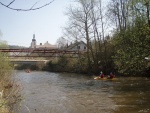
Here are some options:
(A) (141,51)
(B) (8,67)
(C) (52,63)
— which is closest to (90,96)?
(A) (141,51)

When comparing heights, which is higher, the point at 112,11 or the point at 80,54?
the point at 112,11

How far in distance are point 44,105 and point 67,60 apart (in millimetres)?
33260

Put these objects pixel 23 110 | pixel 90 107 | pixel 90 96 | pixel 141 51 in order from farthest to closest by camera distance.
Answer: pixel 141 51 < pixel 90 96 < pixel 90 107 < pixel 23 110

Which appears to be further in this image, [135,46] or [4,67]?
[4,67]

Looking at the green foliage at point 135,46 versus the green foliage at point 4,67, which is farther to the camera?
the green foliage at point 135,46

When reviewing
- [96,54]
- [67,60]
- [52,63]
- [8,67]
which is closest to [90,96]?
[8,67]

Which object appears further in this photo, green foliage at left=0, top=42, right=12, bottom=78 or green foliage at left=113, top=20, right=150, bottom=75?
green foliage at left=113, top=20, right=150, bottom=75

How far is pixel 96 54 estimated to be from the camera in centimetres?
4331

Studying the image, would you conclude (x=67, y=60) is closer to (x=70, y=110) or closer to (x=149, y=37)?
(x=149, y=37)

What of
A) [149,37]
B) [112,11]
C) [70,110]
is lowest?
[70,110]

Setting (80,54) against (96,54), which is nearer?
(96,54)

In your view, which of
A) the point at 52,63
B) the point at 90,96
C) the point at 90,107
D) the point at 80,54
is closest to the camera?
the point at 90,107

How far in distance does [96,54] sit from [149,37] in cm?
2220

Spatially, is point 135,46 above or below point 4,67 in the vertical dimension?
above
